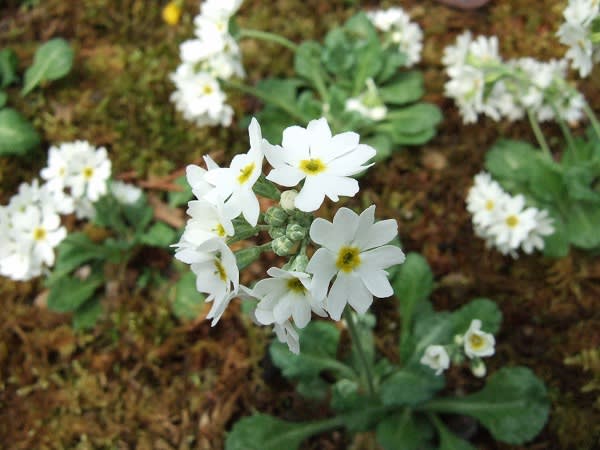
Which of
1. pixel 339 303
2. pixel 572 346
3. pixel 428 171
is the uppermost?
pixel 339 303

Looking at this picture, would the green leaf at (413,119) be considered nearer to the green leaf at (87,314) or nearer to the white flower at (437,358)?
the white flower at (437,358)

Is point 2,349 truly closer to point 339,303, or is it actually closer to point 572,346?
point 339,303

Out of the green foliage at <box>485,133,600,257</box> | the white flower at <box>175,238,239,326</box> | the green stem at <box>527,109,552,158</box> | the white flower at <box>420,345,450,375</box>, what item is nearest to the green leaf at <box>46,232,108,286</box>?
the white flower at <box>175,238,239,326</box>

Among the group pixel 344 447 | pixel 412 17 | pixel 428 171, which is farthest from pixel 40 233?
pixel 412 17

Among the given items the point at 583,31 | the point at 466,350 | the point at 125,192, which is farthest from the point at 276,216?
the point at 125,192

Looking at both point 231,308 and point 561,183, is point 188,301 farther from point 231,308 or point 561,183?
point 561,183

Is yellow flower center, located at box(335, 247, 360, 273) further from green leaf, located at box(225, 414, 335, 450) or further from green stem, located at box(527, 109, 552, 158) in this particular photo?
green stem, located at box(527, 109, 552, 158)
